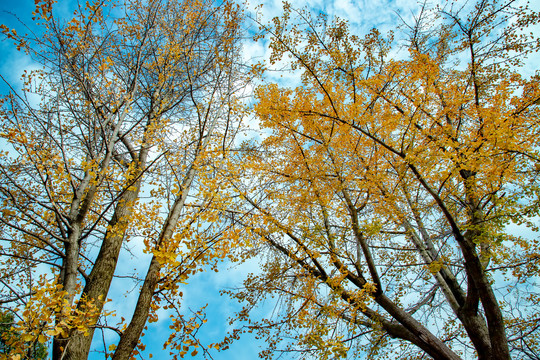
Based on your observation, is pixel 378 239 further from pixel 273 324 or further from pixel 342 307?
pixel 273 324

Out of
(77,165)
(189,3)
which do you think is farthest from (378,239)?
(189,3)

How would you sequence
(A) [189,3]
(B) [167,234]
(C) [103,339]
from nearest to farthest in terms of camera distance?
(C) [103,339]
(B) [167,234]
(A) [189,3]

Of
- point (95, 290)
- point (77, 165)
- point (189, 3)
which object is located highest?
point (189, 3)

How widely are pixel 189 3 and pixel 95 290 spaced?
18.8 ft

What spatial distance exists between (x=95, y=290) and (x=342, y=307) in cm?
344

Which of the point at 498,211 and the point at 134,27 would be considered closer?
the point at 498,211

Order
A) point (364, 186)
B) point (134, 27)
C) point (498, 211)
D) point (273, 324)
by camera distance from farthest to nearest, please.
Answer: point (273, 324), point (134, 27), point (364, 186), point (498, 211)

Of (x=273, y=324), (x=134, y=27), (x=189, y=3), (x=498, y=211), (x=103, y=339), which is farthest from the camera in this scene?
(x=189, y=3)

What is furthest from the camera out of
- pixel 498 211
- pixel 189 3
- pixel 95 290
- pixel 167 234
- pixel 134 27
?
pixel 189 3

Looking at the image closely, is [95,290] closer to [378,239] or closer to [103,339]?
[103,339]

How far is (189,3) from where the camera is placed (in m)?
5.79

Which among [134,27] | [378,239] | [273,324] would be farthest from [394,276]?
[134,27]

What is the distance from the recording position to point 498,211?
395cm

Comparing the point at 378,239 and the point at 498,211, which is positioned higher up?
the point at 378,239
